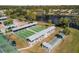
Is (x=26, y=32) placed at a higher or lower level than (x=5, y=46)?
higher

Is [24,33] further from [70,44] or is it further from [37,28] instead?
[70,44]

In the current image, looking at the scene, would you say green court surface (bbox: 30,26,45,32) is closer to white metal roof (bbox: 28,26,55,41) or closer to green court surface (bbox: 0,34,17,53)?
white metal roof (bbox: 28,26,55,41)

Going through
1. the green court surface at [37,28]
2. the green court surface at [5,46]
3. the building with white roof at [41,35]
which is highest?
the green court surface at [37,28]

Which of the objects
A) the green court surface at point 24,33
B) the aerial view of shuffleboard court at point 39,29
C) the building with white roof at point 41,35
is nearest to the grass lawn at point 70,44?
the aerial view of shuffleboard court at point 39,29

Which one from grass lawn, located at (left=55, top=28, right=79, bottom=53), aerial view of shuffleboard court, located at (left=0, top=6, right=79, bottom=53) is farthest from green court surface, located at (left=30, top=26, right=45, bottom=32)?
grass lawn, located at (left=55, top=28, right=79, bottom=53)

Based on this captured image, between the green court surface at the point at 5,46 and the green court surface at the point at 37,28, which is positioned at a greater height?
the green court surface at the point at 37,28

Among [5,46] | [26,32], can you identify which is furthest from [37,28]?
[5,46]

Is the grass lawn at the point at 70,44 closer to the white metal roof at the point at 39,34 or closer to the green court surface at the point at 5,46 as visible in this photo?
the white metal roof at the point at 39,34

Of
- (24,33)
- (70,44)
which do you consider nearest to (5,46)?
(24,33)
